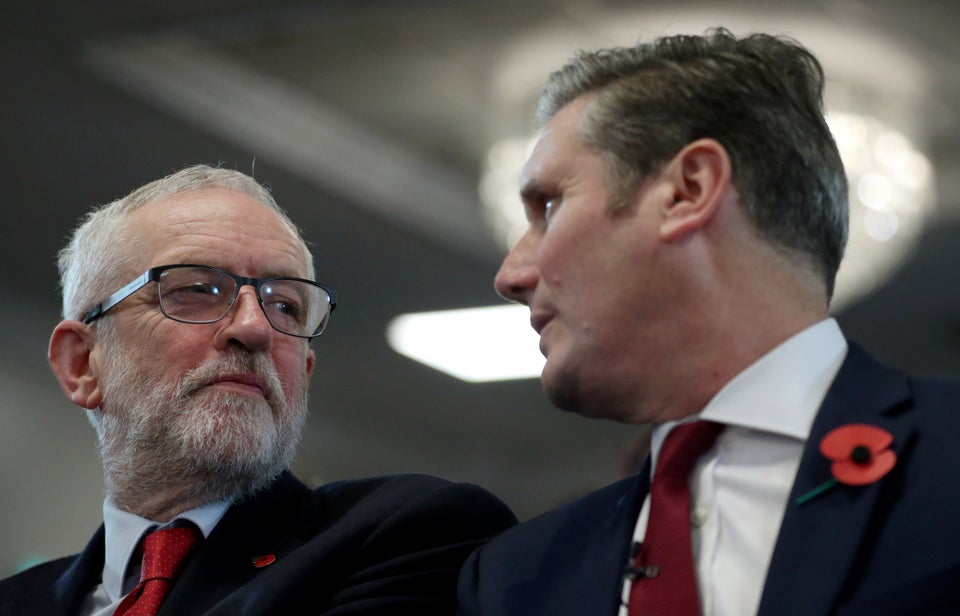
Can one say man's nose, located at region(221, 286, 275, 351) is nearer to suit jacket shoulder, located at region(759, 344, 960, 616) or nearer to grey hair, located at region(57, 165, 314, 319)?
grey hair, located at region(57, 165, 314, 319)

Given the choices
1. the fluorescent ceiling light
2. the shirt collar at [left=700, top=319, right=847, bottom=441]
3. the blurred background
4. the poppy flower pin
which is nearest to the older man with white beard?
the shirt collar at [left=700, top=319, right=847, bottom=441]

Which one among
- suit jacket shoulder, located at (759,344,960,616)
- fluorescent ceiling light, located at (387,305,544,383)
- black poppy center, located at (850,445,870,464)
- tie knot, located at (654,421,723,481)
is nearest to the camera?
suit jacket shoulder, located at (759,344,960,616)

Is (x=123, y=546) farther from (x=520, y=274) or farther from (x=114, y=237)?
(x=520, y=274)

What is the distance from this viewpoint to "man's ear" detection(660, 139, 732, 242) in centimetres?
166

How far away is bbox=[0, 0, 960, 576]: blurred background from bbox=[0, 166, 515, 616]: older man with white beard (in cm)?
122

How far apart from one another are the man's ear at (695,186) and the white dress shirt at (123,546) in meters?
0.98

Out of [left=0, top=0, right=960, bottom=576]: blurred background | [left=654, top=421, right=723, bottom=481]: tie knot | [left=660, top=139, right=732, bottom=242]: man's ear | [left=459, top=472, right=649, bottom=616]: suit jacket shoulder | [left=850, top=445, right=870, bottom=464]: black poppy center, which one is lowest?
[left=459, top=472, right=649, bottom=616]: suit jacket shoulder

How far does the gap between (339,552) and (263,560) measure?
15cm

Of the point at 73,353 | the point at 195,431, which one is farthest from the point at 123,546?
the point at 73,353

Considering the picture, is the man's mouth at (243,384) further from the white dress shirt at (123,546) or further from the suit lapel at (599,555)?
the suit lapel at (599,555)

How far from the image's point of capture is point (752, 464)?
158 centimetres

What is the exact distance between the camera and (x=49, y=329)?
744 centimetres

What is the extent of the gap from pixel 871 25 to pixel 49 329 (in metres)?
4.95

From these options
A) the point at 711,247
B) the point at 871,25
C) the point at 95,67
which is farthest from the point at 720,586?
the point at 95,67
